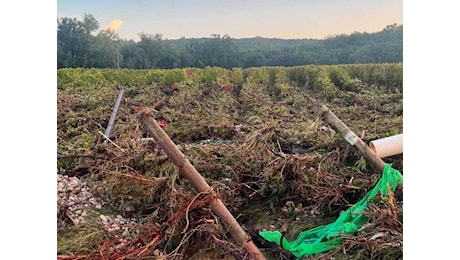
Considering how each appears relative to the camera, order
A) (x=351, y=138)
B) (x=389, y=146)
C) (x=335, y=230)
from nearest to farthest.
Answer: (x=335, y=230), (x=389, y=146), (x=351, y=138)

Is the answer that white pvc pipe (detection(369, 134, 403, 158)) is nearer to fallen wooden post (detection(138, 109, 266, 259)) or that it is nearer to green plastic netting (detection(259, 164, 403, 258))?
green plastic netting (detection(259, 164, 403, 258))

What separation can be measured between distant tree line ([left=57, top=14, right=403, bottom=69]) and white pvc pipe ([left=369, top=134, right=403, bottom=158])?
0.29m

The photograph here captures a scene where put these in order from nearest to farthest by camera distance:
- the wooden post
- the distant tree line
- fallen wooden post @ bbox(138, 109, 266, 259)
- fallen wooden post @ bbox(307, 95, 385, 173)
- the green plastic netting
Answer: fallen wooden post @ bbox(138, 109, 266, 259)
the green plastic netting
the distant tree line
fallen wooden post @ bbox(307, 95, 385, 173)
the wooden post

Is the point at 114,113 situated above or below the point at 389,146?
above

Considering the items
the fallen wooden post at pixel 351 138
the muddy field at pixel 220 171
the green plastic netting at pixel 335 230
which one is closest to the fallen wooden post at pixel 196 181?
the muddy field at pixel 220 171

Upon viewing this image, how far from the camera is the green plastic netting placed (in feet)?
5.41

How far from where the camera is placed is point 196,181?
1.57 metres

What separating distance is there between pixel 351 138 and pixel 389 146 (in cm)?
17

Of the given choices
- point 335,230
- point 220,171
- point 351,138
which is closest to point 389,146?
point 351,138

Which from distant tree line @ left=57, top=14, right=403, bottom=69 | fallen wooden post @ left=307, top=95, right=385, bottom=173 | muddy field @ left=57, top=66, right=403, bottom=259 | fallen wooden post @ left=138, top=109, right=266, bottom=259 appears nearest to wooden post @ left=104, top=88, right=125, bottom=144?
muddy field @ left=57, top=66, right=403, bottom=259

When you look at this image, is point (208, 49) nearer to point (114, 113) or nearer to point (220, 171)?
point (220, 171)

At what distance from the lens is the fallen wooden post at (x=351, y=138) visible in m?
1.93
